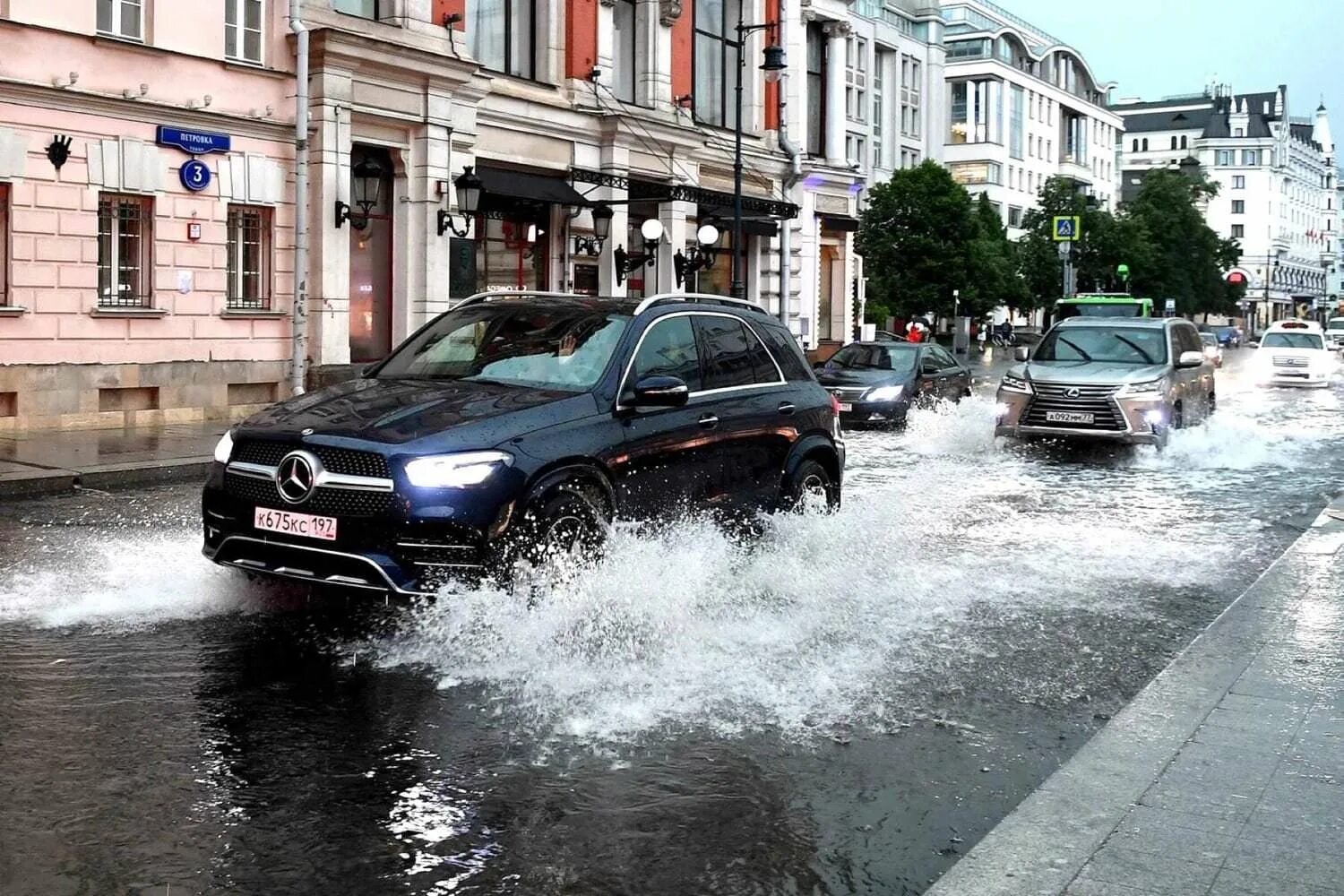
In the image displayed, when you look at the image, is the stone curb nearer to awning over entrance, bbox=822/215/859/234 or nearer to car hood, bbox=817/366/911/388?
car hood, bbox=817/366/911/388

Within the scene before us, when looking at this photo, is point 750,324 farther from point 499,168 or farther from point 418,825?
point 499,168

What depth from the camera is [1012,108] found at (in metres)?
98.7

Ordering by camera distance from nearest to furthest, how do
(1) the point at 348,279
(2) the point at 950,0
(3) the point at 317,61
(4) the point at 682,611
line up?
(4) the point at 682,611
(3) the point at 317,61
(1) the point at 348,279
(2) the point at 950,0

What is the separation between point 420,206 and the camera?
83.1ft

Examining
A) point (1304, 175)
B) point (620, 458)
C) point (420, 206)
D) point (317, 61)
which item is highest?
point (1304, 175)

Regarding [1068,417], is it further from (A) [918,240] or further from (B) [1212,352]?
(A) [918,240]

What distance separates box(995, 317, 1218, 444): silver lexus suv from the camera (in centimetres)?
1745

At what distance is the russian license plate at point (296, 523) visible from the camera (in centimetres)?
658

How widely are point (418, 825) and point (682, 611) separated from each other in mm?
3013

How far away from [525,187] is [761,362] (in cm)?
1951

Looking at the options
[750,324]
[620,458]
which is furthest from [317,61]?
[620,458]

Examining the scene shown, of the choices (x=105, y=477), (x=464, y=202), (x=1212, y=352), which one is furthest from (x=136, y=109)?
(x=1212, y=352)

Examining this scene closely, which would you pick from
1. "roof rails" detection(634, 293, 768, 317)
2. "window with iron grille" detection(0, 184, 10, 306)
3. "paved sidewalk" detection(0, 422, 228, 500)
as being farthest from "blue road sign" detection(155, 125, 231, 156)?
"roof rails" detection(634, 293, 768, 317)

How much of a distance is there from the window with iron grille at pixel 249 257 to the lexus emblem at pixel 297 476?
1656cm
